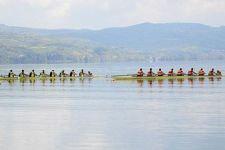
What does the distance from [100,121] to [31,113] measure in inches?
328

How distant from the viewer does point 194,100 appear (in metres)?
67.2

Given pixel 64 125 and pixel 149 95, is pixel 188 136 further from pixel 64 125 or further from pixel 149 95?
pixel 149 95

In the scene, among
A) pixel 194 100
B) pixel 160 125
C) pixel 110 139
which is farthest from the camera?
pixel 194 100

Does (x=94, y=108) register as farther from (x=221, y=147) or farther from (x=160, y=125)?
(x=221, y=147)

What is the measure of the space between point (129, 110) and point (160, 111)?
251 centimetres

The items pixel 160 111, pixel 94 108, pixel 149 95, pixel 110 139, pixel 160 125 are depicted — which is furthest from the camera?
pixel 149 95

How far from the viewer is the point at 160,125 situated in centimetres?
4509

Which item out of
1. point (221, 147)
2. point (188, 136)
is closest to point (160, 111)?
point (188, 136)

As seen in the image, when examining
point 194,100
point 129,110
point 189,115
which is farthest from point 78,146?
point 194,100

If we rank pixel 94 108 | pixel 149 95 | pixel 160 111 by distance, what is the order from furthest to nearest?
pixel 149 95, pixel 94 108, pixel 160 111

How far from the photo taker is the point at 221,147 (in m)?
35.7

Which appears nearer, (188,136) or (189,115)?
(188,136)

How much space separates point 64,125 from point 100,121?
3375 millimetres

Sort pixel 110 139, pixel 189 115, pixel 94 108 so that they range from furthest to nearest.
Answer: pixel 94 108 < pixel 189 115 < pixel 110 139
